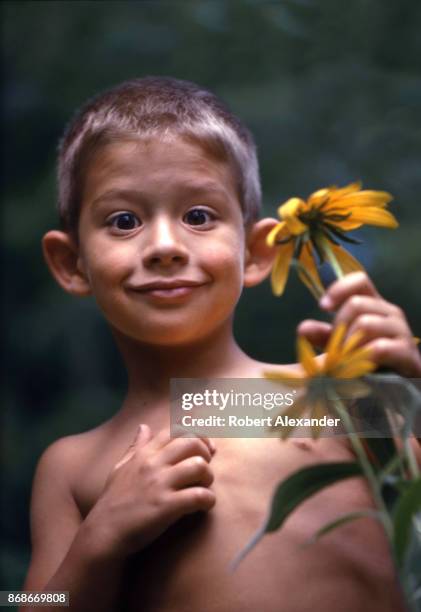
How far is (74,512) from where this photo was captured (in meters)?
0.83

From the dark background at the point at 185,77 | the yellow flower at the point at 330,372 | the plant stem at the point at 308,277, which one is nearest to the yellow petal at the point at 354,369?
the yellow flower at the point at 330,372

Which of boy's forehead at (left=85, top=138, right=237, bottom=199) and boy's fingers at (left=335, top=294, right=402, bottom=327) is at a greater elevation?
boy's forehead at (left=85, top=138, right=237, bottom=199)

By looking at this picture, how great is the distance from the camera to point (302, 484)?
0.57 m

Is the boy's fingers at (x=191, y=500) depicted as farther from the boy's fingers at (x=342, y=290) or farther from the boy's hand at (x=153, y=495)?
the boy's fingers at (x=342, y=290)

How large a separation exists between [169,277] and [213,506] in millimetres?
187

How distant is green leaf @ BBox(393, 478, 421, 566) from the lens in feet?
1.73

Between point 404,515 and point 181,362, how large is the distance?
347mm

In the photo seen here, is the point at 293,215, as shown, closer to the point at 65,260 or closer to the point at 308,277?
the point at 308,277

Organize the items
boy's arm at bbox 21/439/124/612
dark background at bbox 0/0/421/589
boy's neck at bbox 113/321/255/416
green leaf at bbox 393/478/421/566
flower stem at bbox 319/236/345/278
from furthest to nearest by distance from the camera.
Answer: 1. dark background at bbox 0/0/421/589
2. boy's neck at bbox 113/321/255/416
3. boy's arm at bbox 21/439/124/612
4. flower stem at bbox 319/236/345/278
5. green leaf at bbox 393/478/421/566

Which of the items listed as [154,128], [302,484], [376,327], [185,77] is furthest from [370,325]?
[185,77]

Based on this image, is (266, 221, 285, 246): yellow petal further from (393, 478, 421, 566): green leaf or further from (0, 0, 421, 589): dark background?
(0, 0, 421, 589): dark background

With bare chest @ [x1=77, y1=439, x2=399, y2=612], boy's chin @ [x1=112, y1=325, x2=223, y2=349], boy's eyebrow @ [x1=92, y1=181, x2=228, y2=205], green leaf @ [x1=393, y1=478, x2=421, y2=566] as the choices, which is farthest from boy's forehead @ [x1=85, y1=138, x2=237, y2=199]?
green leaf @ [x1=393, y1=478, x2=421, y2=566]

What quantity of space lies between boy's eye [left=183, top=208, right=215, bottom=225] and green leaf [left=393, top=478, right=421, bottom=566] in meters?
0.35

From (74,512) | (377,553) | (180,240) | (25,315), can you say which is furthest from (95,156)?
(25,315)
